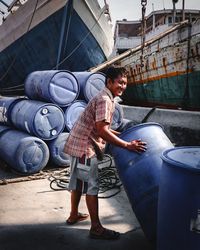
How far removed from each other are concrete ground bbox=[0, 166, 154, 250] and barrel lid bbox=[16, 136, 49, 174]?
1.91 feet

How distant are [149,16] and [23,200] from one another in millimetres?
30665

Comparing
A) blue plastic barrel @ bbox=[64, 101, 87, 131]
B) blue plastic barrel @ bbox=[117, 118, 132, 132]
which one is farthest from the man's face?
blue plastic barrel @ bbox=[117, 118, 132, 132]

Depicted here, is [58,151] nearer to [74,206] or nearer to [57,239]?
[74,206]

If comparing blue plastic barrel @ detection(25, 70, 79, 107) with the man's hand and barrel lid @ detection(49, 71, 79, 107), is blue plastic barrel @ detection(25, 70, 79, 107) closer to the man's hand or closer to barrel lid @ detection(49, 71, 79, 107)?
barrel lid @ detection(49, 71, 79, 107)

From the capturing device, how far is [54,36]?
14.2 metres

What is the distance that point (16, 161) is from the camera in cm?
493


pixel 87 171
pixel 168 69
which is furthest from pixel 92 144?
pixel 168 69

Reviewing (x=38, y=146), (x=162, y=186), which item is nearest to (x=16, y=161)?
(x=38, y=146)

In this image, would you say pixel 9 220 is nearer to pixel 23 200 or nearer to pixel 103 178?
pixel 23 200

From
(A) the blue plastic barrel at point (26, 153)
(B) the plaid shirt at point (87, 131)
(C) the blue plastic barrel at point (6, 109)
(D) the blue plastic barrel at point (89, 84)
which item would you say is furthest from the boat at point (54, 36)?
(B) the plaid shirt at point (87, 131)

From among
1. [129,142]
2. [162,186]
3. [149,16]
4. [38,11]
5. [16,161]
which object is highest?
[149,16]

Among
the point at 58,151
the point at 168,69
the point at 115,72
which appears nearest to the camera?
the point at 115,72

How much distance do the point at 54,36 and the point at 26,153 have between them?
415 inches

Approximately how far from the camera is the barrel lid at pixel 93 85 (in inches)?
235
